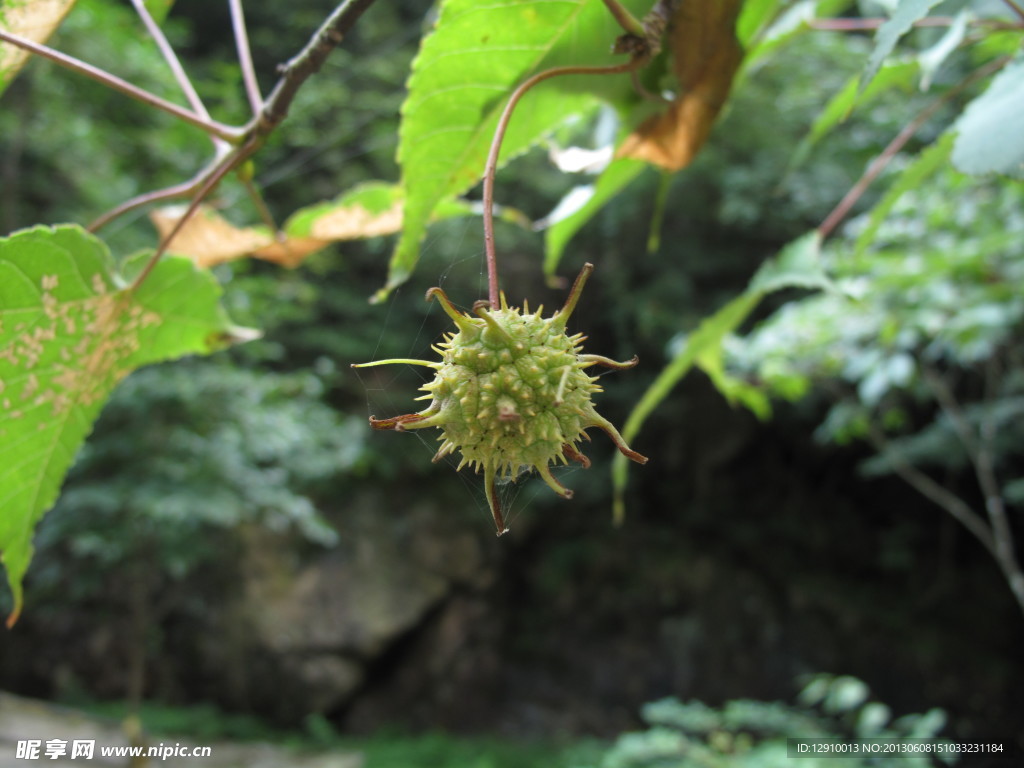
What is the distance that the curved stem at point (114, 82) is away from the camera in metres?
0.52

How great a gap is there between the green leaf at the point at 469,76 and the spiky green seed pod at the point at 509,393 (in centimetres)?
15

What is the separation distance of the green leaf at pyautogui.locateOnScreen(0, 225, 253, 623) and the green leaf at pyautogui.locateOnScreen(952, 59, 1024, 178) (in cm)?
72

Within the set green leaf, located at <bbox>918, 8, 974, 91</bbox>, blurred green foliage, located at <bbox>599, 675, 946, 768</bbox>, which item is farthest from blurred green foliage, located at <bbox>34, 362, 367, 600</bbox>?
green leaf, located at <bbox>918, 8, 974, 91</bbox>

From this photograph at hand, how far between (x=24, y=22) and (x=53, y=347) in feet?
0.88

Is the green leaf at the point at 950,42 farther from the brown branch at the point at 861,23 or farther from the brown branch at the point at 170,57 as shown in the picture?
the brown branch at the point at 170,57

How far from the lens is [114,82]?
544mm

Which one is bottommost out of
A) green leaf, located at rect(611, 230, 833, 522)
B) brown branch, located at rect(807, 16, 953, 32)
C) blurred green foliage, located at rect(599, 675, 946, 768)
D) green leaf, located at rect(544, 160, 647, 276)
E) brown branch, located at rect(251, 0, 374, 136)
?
blurred green foliage, located at rect(599, 675, 946, 768)

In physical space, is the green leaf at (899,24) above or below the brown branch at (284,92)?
above

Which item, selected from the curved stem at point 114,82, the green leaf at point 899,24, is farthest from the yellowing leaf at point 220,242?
the green leaf at point 899,24

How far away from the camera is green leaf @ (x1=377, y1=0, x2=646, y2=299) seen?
21.3 inches

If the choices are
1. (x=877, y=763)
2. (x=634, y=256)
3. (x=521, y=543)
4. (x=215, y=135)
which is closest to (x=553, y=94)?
(x=215, y=135)

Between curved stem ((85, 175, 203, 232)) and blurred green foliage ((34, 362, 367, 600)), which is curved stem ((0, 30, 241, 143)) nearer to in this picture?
curved stem ((85, 175, 203, 232))

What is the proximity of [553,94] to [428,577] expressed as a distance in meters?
6.88

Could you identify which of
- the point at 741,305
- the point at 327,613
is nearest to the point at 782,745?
the point at 741,305
